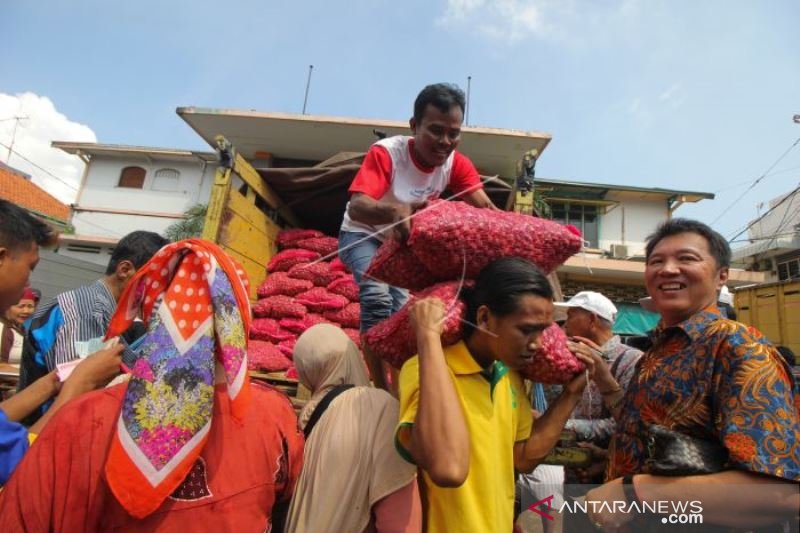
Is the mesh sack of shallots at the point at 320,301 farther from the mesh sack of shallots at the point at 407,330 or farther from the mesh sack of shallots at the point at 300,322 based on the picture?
the mesh sack of shallots at the point at 407,330

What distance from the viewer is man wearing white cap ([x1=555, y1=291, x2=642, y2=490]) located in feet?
5.98

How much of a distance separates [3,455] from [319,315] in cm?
253

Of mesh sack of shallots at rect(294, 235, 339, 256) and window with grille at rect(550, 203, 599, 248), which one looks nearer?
mesh sack of shallots at rect(294, 235, 339, 256)

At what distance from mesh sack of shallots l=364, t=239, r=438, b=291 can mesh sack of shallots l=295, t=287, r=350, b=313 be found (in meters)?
2.16

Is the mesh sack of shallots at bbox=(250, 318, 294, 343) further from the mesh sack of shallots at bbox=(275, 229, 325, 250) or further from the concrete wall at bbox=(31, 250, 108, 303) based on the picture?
the concrete wall at bbox=(31, 250, 108, 303)

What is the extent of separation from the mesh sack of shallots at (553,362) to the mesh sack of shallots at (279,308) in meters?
2.55

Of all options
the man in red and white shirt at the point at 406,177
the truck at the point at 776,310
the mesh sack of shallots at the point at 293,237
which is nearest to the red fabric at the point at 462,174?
→ the man in red and white shirt at the point at 406,177

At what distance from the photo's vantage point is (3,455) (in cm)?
126

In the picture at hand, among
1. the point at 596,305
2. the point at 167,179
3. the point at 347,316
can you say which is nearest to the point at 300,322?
the point at 347,316

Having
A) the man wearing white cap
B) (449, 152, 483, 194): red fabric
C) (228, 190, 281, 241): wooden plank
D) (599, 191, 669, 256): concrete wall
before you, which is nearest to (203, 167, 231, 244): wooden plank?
(228, 190, 281, 241): wooden plank

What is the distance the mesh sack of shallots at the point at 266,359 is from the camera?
10.1 ft

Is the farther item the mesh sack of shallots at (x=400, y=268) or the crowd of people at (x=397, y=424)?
the mesh sack of shallots at (x=400, y=268)

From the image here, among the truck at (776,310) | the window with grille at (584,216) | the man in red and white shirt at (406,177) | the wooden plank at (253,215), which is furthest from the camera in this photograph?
the window with grille at (584,216)

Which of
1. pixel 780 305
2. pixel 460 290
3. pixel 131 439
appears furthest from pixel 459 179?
pixel 780 305
